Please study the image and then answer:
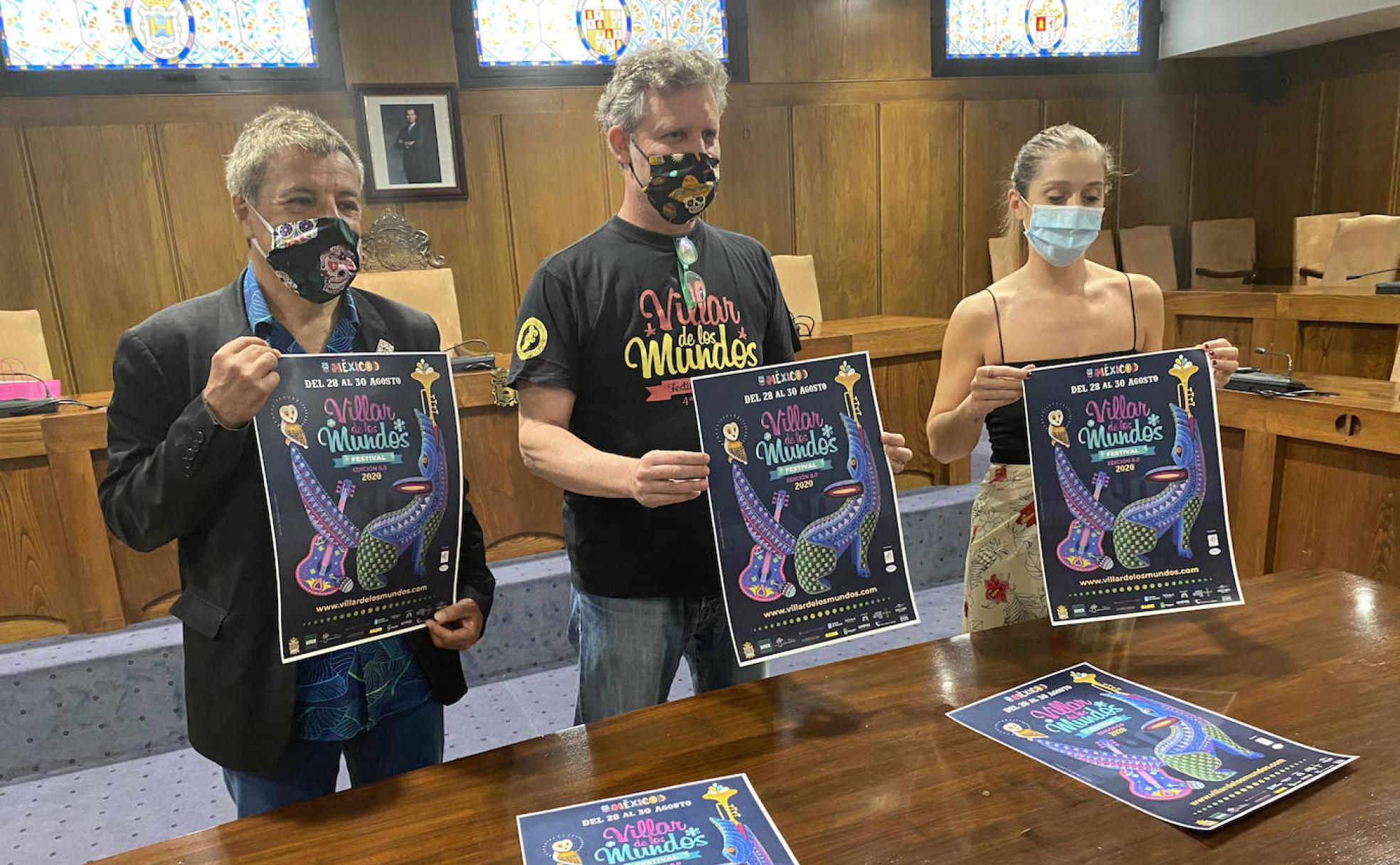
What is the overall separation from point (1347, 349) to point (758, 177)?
3223mm

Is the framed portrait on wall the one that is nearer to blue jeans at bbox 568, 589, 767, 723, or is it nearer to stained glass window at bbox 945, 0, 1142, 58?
stained glass window at bbox 945, 0, 1142, 58

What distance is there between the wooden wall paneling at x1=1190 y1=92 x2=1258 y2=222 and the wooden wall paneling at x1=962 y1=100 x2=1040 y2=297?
1.54m

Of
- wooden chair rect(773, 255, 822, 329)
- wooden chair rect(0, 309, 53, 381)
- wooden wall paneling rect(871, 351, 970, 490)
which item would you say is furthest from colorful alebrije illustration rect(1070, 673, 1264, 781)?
wooden chair rect(0, 309, 53, 381)

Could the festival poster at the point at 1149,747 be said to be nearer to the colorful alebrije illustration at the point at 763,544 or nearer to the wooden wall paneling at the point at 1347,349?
the colorful alebrije illustration at the point at 763,544

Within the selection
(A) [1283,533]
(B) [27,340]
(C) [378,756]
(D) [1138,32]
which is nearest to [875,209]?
(D) [1138,32]

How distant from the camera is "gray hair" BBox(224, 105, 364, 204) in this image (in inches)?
42.8

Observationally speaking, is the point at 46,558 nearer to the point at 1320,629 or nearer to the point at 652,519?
the point at 652,519

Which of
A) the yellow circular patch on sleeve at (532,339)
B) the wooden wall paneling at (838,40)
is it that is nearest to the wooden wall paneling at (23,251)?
the wooden wall paneling at (838,40)

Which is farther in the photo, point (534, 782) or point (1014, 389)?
point (1014, 389)

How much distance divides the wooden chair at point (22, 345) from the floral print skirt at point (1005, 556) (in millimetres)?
3570

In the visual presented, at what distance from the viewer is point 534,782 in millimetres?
980

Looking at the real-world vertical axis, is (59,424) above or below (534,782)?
above

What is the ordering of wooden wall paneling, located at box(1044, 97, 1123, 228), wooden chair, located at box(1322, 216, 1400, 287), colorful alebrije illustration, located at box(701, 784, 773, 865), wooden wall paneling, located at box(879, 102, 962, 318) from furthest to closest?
wooden wall paneling, located at box(1044, 97, 1123, 228) < wooden wall paneling, located at box(879, 102, 962, 318) < wooden chair, located at box(1322, 216, 1400, 287) < colorful alebrije illustration, located at box(701, 784, 773, 865)

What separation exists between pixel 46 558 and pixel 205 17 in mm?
3001
